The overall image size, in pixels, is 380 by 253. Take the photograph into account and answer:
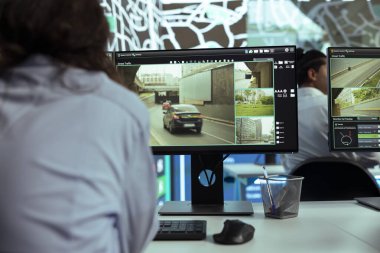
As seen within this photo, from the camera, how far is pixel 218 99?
1.43 meters

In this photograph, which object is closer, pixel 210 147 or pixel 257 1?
pixel 210 147

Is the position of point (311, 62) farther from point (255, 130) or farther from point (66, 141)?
point (66, 141)

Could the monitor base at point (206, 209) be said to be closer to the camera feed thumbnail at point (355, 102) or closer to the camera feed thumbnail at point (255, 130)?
the camera feed thumbnail at point (255, 130)

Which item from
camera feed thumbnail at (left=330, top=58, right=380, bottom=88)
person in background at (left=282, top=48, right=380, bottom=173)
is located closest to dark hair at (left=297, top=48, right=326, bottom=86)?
person in background at (left=282, top=48, right=380, bottom=173)

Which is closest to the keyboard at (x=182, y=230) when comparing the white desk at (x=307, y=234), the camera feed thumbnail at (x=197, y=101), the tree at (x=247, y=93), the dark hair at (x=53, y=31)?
the white desk at (x=307, y=234)

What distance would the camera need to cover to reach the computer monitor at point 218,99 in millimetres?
1420

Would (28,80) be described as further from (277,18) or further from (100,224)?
(277,18)

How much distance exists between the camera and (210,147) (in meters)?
1.45

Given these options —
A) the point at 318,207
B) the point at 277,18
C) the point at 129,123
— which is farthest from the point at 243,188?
the point at 129,123

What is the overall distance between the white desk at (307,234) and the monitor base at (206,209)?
0.03 metres

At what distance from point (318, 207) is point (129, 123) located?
99cm

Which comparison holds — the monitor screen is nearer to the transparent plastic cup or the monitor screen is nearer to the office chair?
the transparent plastic cup

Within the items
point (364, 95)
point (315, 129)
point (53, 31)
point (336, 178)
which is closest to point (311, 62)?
point (315, 129)

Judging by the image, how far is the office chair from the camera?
5.71 ft
